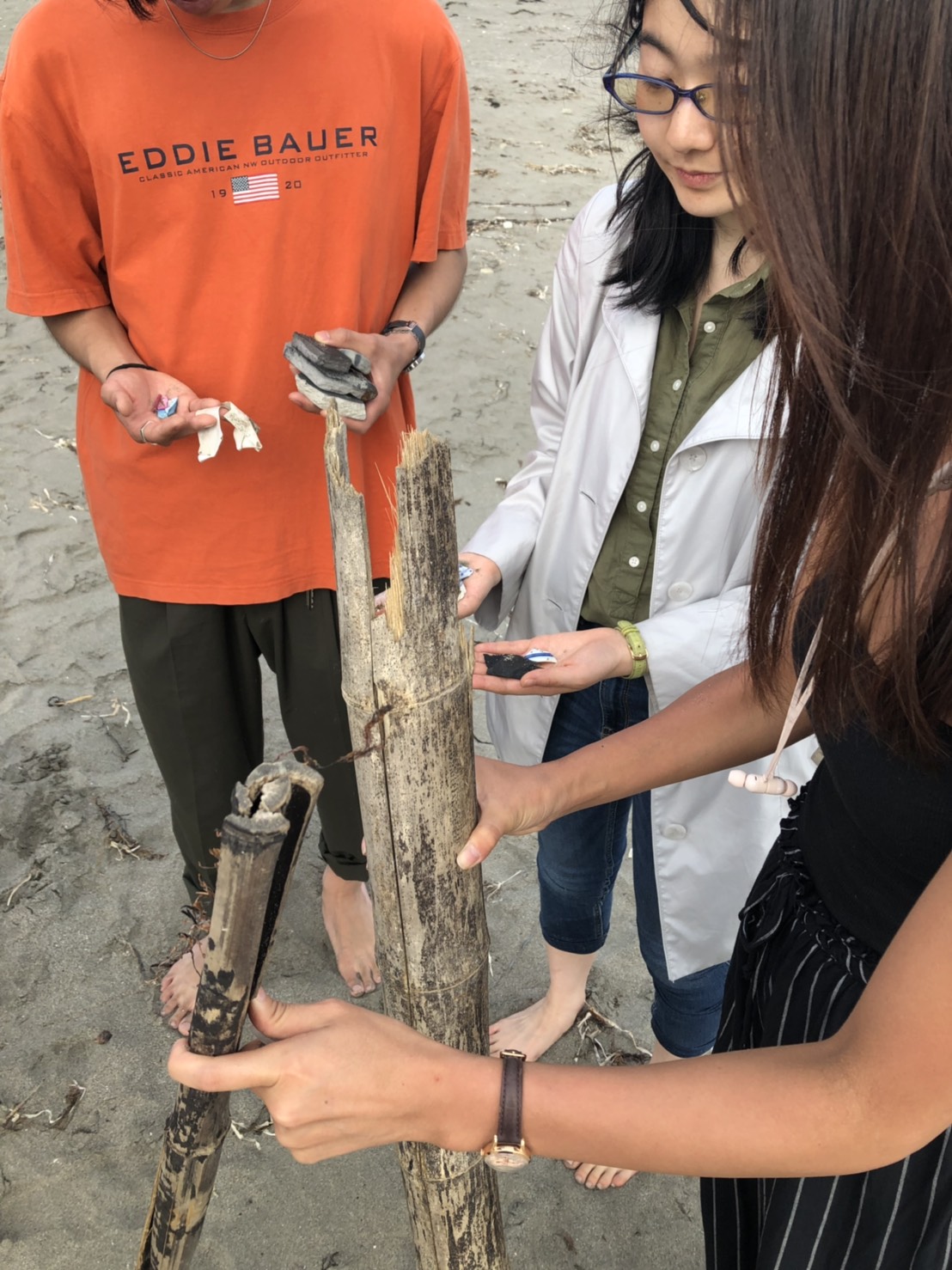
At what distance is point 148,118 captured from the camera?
2.00 m

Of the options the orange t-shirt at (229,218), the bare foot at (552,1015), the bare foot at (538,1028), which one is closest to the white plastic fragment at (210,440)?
the orange t-shirt at (229,218)

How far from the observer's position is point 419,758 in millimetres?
1342

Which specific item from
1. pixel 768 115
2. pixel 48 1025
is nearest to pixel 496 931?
pixel 48 1025

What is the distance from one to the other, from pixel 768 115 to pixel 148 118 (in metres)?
1.50

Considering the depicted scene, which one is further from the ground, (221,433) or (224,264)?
(224,264)

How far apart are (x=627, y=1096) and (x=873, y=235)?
3.00ft

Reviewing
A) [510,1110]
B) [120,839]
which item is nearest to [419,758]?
[510,1110]

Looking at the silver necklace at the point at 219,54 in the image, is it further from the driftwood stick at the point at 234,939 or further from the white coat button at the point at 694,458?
the driftwood stick at the point at 234,939

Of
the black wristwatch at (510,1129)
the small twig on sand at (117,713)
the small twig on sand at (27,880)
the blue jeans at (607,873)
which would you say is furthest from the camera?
the small twig on sand at (117,713)

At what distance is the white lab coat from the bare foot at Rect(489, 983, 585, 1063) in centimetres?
64

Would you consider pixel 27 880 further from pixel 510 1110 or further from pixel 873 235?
pixel 873 235

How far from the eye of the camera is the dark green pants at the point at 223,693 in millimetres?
2430

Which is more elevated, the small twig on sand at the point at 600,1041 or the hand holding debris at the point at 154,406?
the hand holding debris at the point at 154,406

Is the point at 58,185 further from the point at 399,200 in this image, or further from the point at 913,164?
the point at 913,164
